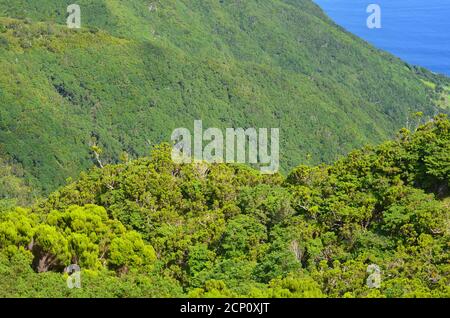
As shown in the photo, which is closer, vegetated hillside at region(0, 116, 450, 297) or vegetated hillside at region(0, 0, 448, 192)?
vegetated hillside at region(0, 116, 450, 297)

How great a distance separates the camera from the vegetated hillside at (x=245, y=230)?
25000mm

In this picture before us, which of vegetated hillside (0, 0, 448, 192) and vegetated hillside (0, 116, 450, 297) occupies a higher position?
vegetated hillside (0, 0, 448, 192)

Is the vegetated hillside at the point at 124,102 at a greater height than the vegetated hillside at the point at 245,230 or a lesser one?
greater

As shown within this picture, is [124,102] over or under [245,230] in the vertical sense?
over

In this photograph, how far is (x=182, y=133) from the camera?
149m

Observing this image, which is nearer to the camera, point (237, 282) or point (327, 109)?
point (237, 282)

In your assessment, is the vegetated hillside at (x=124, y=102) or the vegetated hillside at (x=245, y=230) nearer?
the vegetated hillside at (x=245, y=230)

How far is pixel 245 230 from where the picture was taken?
31.7 m

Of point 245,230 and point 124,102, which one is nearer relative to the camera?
point 245,230

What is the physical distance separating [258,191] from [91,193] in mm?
10039

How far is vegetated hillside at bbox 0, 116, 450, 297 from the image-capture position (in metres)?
25.0
